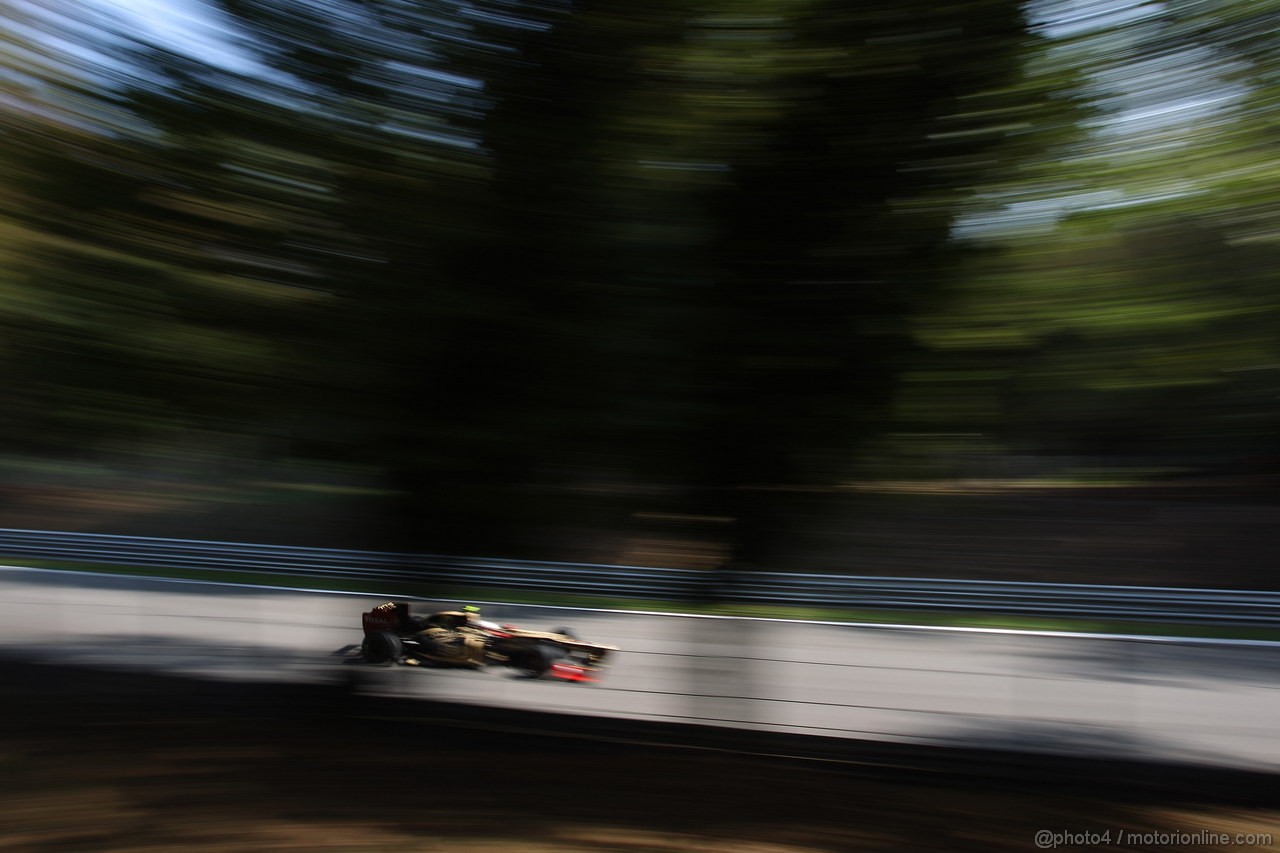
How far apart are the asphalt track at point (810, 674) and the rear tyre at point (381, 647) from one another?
130mm

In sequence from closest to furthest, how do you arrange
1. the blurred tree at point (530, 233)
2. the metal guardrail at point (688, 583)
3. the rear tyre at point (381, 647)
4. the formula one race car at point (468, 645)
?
the blurred tree at point (530, 233) → the metal guardrail at point (688, 583) → the rear tyre at point (381, 647) → the formula one race car at point (468, 645)

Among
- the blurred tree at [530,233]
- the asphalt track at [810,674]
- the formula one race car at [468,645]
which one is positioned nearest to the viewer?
the blurred tree at [530,233]

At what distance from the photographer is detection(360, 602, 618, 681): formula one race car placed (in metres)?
6.28

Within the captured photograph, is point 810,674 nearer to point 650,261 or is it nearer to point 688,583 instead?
point 688,583

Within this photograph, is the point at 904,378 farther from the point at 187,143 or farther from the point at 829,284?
the point at 187,143

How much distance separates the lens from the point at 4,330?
443cm

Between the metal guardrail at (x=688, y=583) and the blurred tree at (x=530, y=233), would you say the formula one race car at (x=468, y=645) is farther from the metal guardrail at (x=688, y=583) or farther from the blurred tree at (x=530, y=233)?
the blurred tree at (x=530, y=233)

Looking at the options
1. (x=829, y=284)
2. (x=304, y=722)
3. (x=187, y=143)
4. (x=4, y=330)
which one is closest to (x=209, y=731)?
(x=304, y=722)

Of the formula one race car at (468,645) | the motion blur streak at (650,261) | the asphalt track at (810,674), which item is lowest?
the asphalt track at (810,674)

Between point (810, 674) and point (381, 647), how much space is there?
4168mm

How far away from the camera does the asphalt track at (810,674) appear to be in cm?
643

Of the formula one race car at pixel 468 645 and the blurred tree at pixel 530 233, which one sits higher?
the blurred tree at pixel 530 233

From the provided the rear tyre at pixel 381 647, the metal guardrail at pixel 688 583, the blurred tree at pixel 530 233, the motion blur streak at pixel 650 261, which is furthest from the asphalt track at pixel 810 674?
the blurred tree at pixel 530 233

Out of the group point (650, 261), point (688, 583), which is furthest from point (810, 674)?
point (650, 261)
